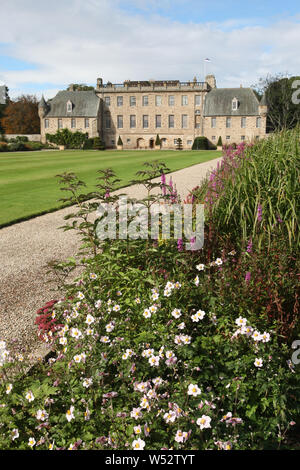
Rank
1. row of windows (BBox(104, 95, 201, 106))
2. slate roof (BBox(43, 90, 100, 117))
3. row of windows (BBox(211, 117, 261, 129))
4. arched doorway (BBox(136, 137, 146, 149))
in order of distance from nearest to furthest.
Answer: row of windows (BBox(211, 117, 261, 129))
row of windows (BBox(104, 95, 201, 106))
slate roof (BBox(43, 90, 100, 117))
arched doorway (BBox(136, 137, 146, 149))

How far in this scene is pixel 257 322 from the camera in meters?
2.66

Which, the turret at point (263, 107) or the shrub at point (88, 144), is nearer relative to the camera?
the turret at point (263, 107)

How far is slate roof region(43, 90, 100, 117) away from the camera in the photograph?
160 feet

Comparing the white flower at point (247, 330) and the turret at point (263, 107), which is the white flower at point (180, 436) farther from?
the turret at point (263, 107)

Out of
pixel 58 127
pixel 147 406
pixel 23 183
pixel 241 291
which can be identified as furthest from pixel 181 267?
pixel 58 127

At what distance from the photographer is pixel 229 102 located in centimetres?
4562

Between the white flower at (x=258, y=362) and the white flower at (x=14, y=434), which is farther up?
the white flower at (x=258, y=362)

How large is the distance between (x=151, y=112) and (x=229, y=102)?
993cm

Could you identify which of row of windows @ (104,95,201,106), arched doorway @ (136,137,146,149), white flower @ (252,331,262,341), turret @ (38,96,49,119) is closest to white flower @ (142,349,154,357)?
white flower @ (252,331,262,341)

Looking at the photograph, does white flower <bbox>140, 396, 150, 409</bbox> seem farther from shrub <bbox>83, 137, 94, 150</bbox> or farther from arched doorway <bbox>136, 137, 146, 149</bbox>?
arched doorway <bbox>136, 137, 146, 149</bbox>

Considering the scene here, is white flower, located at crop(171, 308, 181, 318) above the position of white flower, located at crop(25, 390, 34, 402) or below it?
above

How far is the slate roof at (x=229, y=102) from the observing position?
1768 inches

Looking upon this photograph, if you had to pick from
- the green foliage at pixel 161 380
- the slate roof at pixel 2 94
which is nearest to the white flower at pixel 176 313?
the green foliage at pixel 161 380
